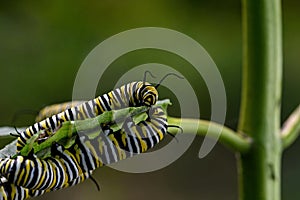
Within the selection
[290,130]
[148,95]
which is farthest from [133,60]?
[148,95]

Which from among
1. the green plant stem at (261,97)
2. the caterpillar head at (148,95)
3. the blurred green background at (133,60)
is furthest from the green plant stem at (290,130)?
the blurred green background at (133,60)

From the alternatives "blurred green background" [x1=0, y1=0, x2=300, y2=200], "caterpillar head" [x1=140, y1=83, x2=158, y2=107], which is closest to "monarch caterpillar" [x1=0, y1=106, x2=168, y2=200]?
"caterpillar head" [x1=140, y1=83, x2=158, y2=107]

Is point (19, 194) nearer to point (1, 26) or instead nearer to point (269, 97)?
point (269, 97)

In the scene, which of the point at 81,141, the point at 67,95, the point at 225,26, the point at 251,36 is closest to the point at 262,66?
the point at 251,36

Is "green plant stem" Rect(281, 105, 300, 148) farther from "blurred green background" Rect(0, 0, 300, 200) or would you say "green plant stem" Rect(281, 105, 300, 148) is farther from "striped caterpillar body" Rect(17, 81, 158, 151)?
"blurred green background" Rect(0, 0, 300, 200)

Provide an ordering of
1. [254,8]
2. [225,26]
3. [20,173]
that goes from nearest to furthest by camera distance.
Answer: [20,173] → [254,8] → [225,26]

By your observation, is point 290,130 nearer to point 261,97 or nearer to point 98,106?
point 261,97

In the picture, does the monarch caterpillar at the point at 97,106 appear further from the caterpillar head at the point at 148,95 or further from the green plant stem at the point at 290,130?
the green plant stem at the point at 290,130
